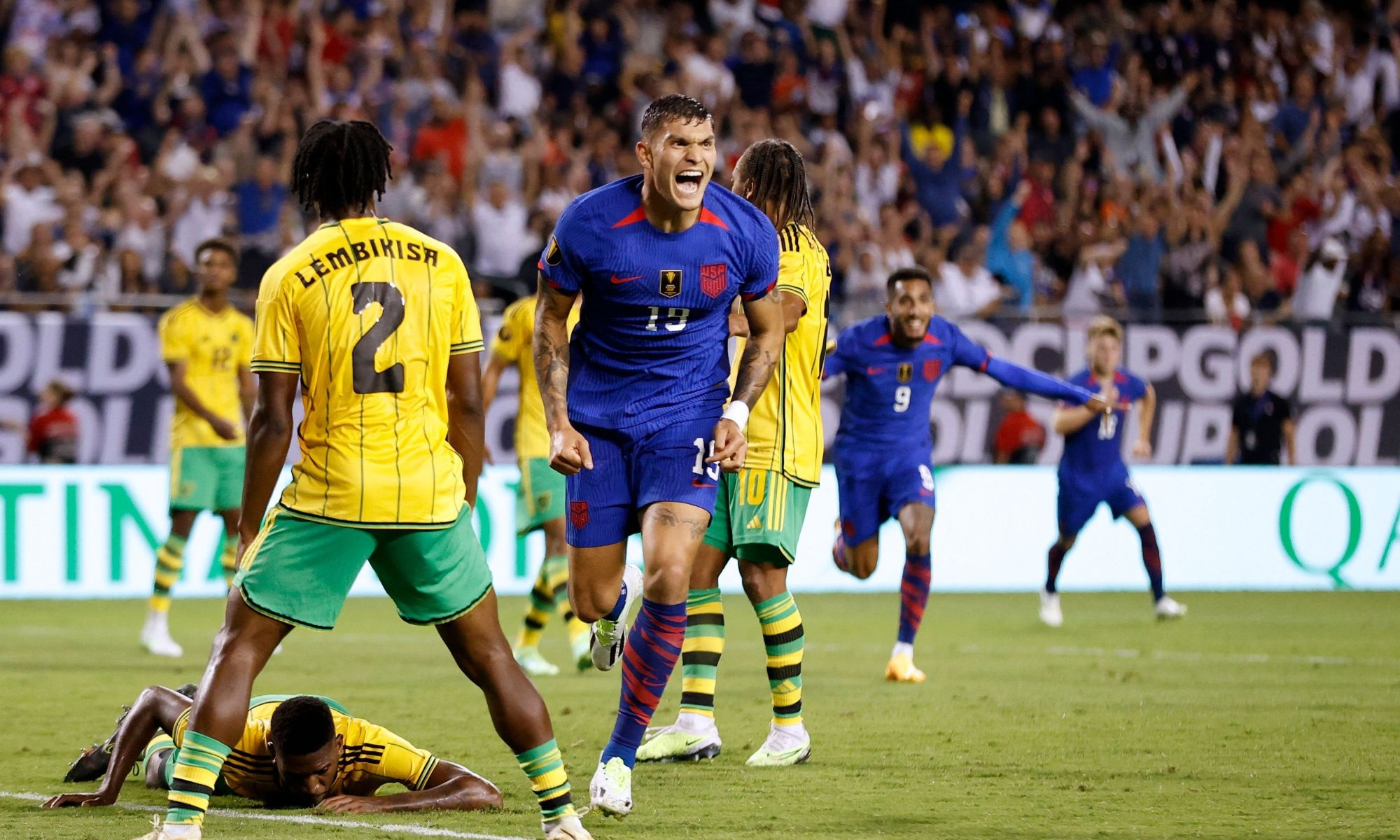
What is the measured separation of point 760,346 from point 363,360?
5.64 ft

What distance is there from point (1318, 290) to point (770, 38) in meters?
7.25

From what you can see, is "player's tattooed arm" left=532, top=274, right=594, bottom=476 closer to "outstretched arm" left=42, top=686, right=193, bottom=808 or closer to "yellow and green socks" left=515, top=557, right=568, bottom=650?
"outstretched arm" left=42, top=686, right=193, bottom=808

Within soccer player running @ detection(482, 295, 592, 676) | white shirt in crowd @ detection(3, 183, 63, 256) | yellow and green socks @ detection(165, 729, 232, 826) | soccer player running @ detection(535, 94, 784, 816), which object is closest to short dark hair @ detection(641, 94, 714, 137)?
soccer player running @ detection(535, 94, 784, 816)

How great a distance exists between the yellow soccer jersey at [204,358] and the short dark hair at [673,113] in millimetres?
7012

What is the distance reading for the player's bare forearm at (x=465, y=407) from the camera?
5.48m

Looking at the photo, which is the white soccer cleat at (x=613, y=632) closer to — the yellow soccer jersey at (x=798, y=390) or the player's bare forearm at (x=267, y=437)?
the yellow soccer jersey at (x=798, y=390)

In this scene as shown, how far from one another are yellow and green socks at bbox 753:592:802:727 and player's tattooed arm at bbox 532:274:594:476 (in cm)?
174

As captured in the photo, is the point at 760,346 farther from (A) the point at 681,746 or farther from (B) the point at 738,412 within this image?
(A) the point at 681,746

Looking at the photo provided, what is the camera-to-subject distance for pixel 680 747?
302 inches

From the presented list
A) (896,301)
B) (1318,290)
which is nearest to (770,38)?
(1318,290)

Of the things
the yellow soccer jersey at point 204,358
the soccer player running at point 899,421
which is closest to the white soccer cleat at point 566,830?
the soccer player running at point 899,421

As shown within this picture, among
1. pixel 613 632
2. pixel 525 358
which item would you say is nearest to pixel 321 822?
pixel 613 632

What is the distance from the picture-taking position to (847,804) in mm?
6594

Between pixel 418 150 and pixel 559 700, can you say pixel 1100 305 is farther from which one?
pixel 559 700
